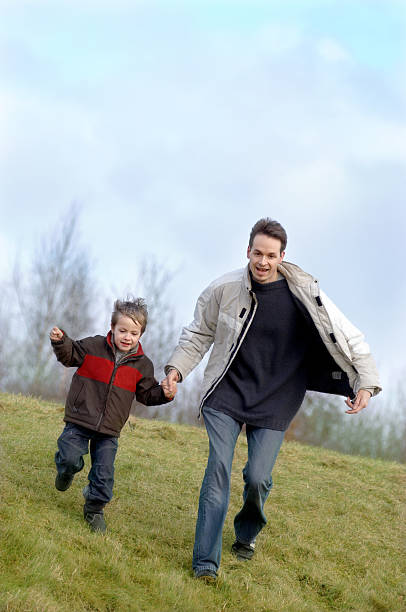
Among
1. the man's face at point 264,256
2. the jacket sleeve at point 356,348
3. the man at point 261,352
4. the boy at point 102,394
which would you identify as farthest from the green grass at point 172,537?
the man's face at point 264,256

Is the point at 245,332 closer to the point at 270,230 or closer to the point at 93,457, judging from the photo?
the point at 270,230

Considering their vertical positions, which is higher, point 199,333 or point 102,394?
point 199,333

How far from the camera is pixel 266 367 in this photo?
5746 mm

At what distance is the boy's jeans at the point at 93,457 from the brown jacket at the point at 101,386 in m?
0.13

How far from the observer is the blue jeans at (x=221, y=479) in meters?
5.33

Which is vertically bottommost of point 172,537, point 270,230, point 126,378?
point 172,537

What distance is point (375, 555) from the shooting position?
7367 mm

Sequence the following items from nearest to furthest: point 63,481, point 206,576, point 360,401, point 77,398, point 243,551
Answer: point 206,576, point 360,401, point 77,398, point 63,481, point 243,551

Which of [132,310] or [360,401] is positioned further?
[132,310]

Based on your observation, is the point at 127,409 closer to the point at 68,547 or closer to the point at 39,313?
the point at 68,547

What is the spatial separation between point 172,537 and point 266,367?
1.82 meters

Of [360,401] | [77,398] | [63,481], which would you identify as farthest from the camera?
[63,481]

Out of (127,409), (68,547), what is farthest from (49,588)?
(127,409)

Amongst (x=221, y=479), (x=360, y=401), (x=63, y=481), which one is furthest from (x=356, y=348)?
(x=63, y=481)
